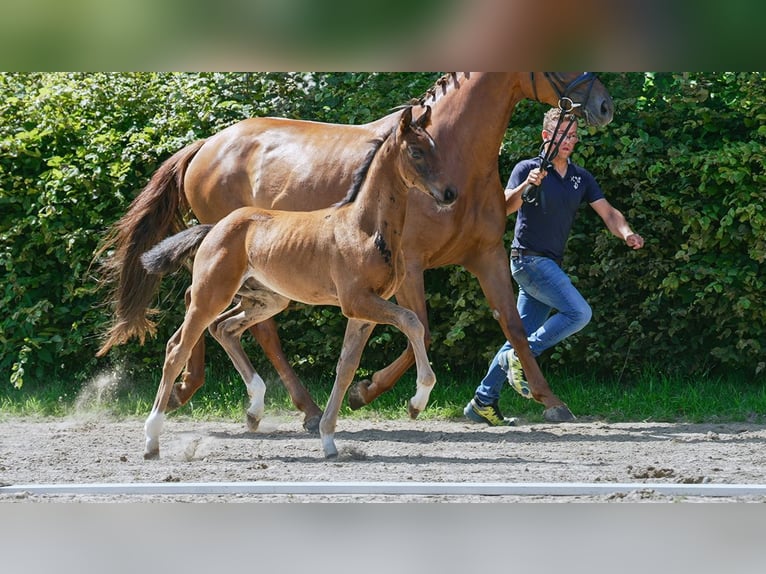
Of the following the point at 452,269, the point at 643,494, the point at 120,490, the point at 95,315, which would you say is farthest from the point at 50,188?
the point at 643,494

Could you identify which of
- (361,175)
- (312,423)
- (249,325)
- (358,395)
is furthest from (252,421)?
(361,175)

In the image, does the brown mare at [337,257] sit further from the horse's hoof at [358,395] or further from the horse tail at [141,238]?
the horse's hoof at [358,395]

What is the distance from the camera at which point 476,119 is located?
6.30 meters

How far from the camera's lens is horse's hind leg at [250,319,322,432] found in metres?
6.81

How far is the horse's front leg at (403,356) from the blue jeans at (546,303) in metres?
0.56

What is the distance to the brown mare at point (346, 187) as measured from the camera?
6.30 m

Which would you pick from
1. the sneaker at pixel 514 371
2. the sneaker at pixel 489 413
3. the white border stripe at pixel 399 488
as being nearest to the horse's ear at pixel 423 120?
the sneaker at pixel 514 371

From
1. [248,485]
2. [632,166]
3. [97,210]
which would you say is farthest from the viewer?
[97,210]

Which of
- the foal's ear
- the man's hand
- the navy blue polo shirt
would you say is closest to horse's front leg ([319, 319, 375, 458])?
the foal's ear

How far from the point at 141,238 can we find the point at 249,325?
132 cm

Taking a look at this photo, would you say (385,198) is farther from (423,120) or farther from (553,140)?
(553,140)

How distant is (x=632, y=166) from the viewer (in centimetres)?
721
